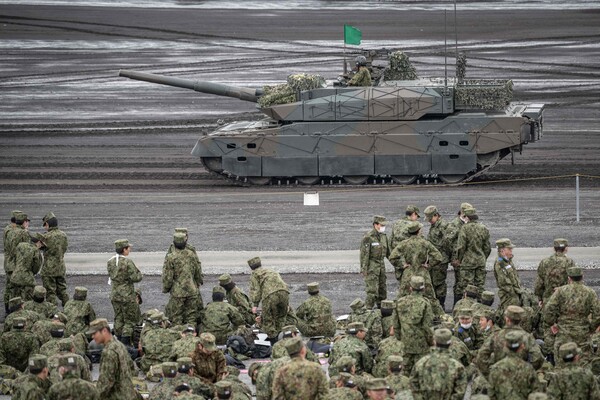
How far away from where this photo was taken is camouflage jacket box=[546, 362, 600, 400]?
13914 mm

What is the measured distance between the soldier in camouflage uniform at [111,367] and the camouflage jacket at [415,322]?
12.6 ft

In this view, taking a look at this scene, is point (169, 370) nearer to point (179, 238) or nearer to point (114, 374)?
point (114, 374)

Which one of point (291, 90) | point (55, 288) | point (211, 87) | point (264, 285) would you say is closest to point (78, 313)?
point (264, 285)

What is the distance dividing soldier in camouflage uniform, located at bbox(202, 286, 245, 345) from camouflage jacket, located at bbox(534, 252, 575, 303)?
4385 millimetres

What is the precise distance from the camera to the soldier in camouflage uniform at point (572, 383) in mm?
13914

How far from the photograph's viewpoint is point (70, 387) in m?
13.6

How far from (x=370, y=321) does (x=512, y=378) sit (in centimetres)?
420

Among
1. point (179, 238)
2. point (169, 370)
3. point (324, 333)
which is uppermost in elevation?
point (179, 238)

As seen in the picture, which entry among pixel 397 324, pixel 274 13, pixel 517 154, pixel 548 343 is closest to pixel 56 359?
pixel 397 324

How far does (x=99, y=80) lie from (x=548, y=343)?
110ft

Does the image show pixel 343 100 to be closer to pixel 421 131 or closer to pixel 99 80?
pixel 421 131

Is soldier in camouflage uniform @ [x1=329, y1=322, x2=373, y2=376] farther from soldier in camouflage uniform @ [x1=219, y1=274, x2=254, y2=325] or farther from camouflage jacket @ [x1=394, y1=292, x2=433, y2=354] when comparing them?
soldier in camouflage uniform @ [x1=219, y1=274, x2=254, y2=325]

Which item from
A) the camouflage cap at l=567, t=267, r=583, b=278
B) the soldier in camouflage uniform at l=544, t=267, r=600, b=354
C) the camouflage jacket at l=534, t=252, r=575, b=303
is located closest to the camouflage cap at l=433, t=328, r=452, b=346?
the soldier in camouflage uniform at l=544, t=267, r=600, b=354

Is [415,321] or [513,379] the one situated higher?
[415,321]
